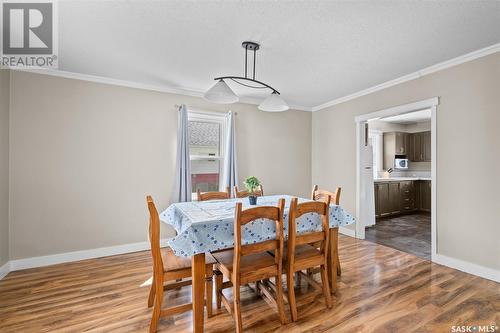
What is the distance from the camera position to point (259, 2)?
1865 millimetres

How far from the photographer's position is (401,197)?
5.81 meters

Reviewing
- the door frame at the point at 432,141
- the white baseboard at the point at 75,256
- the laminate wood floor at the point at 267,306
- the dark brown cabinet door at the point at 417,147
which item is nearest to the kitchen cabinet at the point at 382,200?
the door frame at the point at 432,141

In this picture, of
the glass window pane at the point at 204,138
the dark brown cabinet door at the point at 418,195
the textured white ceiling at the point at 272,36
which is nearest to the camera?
the textured white ceiling at the point at 272,36

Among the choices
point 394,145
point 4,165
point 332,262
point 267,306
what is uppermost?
point 394,145

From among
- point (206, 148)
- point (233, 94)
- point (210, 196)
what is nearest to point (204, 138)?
point (206, 148)

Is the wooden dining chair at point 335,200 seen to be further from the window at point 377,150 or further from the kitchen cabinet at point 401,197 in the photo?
the window at point 377,150

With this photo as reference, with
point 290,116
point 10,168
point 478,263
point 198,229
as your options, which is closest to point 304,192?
point 290,116

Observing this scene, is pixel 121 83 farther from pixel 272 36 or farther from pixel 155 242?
pixel 155 242

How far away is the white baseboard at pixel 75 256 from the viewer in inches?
116

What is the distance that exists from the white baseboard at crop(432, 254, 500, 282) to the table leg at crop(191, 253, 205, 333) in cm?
309

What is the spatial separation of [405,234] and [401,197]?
5.92 ft

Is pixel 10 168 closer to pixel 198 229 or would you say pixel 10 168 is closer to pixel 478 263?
pixel 198 229

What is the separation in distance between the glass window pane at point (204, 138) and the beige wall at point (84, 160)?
0.98ft

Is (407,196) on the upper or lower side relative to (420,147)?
lower
